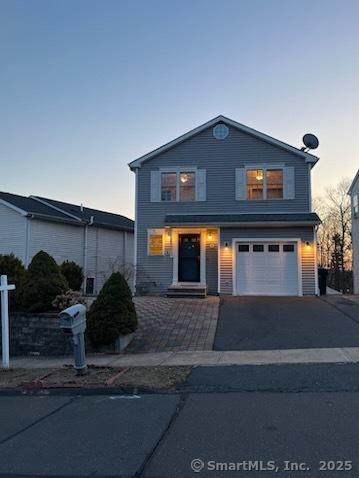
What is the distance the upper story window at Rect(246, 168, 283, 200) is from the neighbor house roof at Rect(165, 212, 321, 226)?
3.57ft

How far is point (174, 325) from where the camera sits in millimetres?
13148

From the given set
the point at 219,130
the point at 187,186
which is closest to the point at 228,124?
the point at 219,130

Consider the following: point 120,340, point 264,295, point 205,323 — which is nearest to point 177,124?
point 264,295

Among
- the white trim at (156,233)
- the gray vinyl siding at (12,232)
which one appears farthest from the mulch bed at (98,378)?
the gray vinyl siding at (12,232)

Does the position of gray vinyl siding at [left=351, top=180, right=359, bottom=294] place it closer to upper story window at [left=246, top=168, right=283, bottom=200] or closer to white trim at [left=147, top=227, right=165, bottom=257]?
upper story window at [left=246, top=168, right=283, bottom=200]

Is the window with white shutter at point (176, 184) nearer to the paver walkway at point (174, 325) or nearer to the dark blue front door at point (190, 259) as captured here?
the dark blue front door at point (190, 259)

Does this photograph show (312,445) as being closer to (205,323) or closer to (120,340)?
(120,340)

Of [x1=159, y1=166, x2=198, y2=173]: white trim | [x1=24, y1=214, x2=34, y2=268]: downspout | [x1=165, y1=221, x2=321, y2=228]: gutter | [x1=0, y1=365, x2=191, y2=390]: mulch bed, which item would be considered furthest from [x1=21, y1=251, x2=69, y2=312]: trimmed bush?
[x1=24, y1=214, x2=34, y2=268]: downspout

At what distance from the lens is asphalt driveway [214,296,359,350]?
11.0 m

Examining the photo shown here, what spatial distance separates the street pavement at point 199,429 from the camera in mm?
4387

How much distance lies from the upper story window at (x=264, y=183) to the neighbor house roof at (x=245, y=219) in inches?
42.8

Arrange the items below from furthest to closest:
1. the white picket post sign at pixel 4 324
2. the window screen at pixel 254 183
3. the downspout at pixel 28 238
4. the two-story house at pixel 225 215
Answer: the downspout at pixel 28 238 → the window screen at pixel 254 183 → the two-story house at pixel 225 215 → the white picket post sign at pixel 4 324

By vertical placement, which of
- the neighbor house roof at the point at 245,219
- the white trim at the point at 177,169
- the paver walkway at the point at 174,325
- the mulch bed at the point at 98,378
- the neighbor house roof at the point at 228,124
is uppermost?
the neighbor house roof at the point at 228,124

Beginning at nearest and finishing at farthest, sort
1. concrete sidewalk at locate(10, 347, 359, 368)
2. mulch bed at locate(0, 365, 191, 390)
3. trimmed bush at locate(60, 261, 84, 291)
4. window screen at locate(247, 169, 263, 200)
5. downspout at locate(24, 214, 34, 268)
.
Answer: mulch bed at locate(0, 365, 191, 390) → concrete sidewalk at locate(10, 347, 359, 368) → trimmed bush at locate(60, 261, 84, 291) → window screen at locate(247, 169, 263, 200) → downspout at locate(24, 214, 34, 268)
